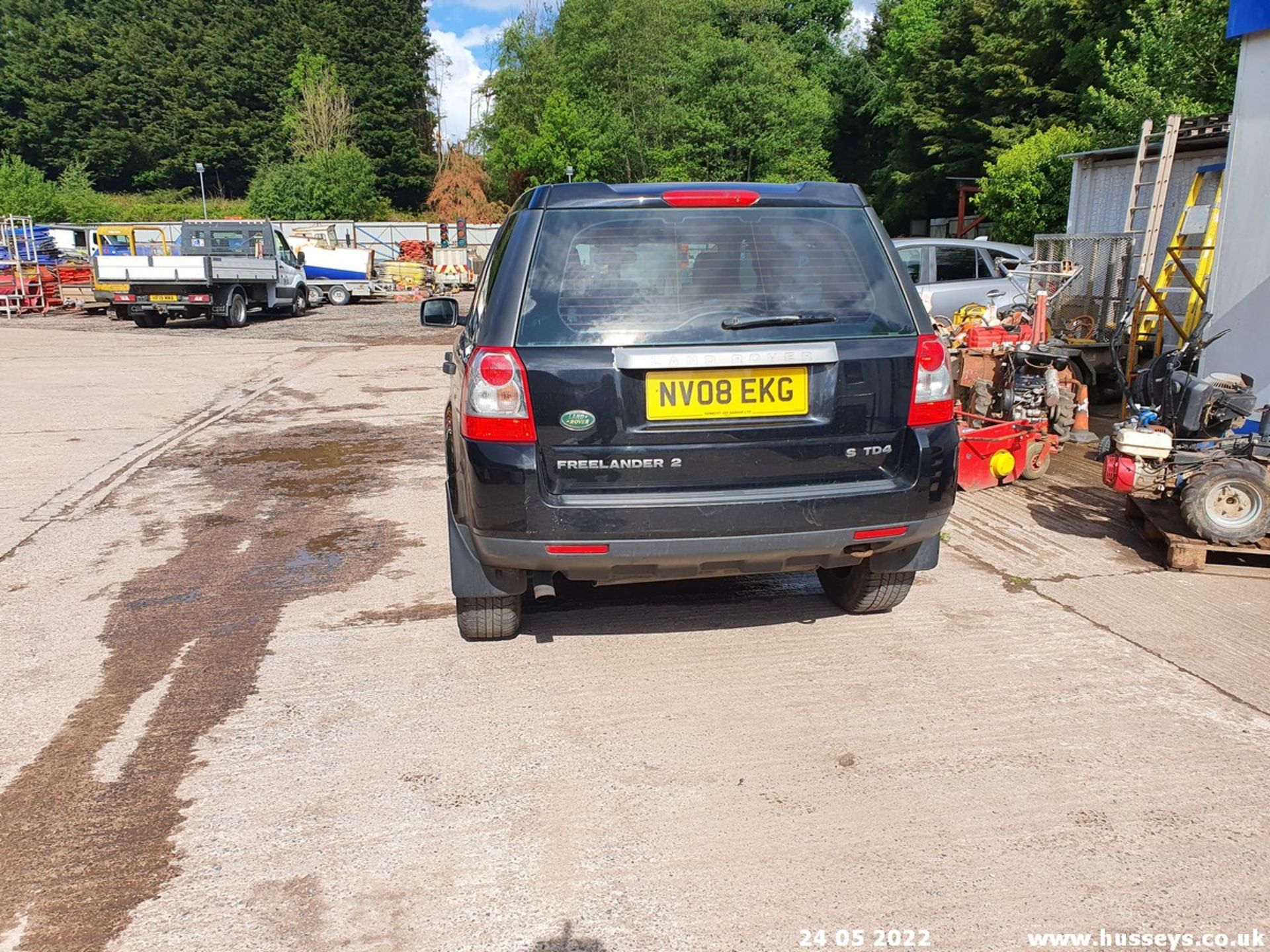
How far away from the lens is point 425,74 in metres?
73.7

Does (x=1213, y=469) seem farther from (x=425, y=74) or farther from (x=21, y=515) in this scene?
(x=425, y=74)

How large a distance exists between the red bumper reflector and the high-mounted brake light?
4.26 ft

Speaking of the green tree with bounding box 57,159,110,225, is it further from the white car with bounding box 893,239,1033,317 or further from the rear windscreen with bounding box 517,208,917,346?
the rear windscreen with bounding box 517,208,917,346

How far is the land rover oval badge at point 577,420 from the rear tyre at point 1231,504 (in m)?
3.60

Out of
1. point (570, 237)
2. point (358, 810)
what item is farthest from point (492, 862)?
point (570, 237)

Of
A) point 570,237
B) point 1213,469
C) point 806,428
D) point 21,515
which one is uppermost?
point 570,237

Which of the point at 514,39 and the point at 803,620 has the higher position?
the point at 514,39

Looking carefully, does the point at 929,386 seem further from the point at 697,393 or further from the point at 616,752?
the point at 616,752

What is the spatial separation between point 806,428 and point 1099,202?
12.0 m

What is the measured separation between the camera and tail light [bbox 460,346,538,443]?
11.2 ft

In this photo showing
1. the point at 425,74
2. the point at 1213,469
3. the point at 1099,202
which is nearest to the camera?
the point at 1213,469

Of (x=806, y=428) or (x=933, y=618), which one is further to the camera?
(x=933, y=618)

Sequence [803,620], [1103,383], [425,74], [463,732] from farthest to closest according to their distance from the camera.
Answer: [425,74] → [1103,383] → [803,620] → [463,732]

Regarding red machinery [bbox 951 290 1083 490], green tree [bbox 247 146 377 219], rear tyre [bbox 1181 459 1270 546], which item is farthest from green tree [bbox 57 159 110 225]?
rear tyre [bbox 1181 459 1270 546]
